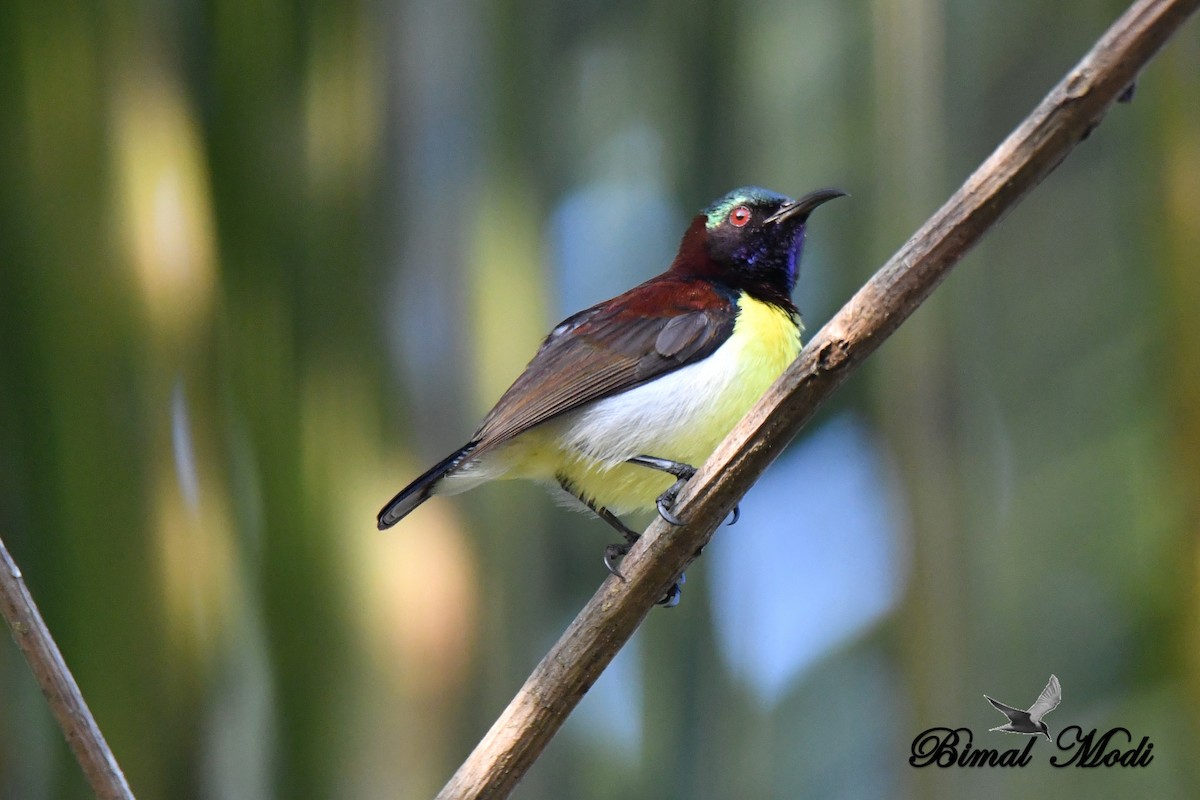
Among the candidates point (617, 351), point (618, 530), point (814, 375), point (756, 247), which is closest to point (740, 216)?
point (756, 247)

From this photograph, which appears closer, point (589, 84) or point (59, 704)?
point (59, 704)

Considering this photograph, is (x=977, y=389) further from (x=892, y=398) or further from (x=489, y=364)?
(x=489, y=364)

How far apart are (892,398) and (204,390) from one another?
271 centimetres

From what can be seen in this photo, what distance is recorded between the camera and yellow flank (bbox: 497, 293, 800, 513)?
2.71m

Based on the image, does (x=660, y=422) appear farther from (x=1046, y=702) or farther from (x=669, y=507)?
(x=1046, y=702)

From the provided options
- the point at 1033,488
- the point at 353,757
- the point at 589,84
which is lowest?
the point at 353,757

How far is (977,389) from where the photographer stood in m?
4.64

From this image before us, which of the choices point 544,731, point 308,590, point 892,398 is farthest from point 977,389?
point 544,731

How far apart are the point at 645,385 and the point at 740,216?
64 centimetres

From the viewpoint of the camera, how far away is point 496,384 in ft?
13.4

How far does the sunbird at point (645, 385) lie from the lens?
271 cm

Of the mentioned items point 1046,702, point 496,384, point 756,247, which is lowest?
point 1046,702

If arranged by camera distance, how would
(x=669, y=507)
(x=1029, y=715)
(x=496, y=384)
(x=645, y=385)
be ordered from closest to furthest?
(x=669, y=507), (x=645, y=385), (x=1029, y=715), (x=496, y=384)

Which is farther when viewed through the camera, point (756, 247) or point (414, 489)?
point (756, 247)
